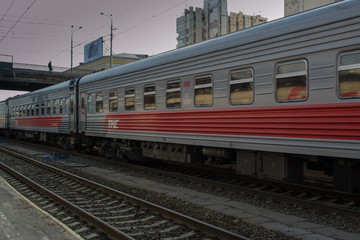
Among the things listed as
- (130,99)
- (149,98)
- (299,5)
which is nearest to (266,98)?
(149,98)

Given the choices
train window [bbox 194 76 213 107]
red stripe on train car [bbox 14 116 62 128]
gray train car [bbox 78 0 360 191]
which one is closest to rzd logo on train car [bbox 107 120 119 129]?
gray train car [bbox 78 0 360 191]

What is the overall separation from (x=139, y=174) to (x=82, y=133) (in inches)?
221

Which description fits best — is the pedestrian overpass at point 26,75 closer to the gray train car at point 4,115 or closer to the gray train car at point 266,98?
the gray train car at point 4,115

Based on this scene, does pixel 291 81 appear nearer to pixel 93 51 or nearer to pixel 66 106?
pixel 66 106

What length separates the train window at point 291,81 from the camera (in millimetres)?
6302

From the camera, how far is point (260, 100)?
707cm

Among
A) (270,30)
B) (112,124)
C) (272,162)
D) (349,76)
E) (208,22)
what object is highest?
(208,22)

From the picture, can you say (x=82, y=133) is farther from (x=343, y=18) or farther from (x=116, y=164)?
(x=343, y=18)

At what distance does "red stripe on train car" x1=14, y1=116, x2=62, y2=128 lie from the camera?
18234mm

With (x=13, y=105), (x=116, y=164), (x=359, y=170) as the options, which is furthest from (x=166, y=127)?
(x=13, y=105)

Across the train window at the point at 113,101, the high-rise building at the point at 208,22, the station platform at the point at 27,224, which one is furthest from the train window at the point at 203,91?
the high-rise building at the point at 208,22

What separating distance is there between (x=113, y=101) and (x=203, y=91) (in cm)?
481

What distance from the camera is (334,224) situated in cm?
534

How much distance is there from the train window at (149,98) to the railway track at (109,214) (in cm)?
279
